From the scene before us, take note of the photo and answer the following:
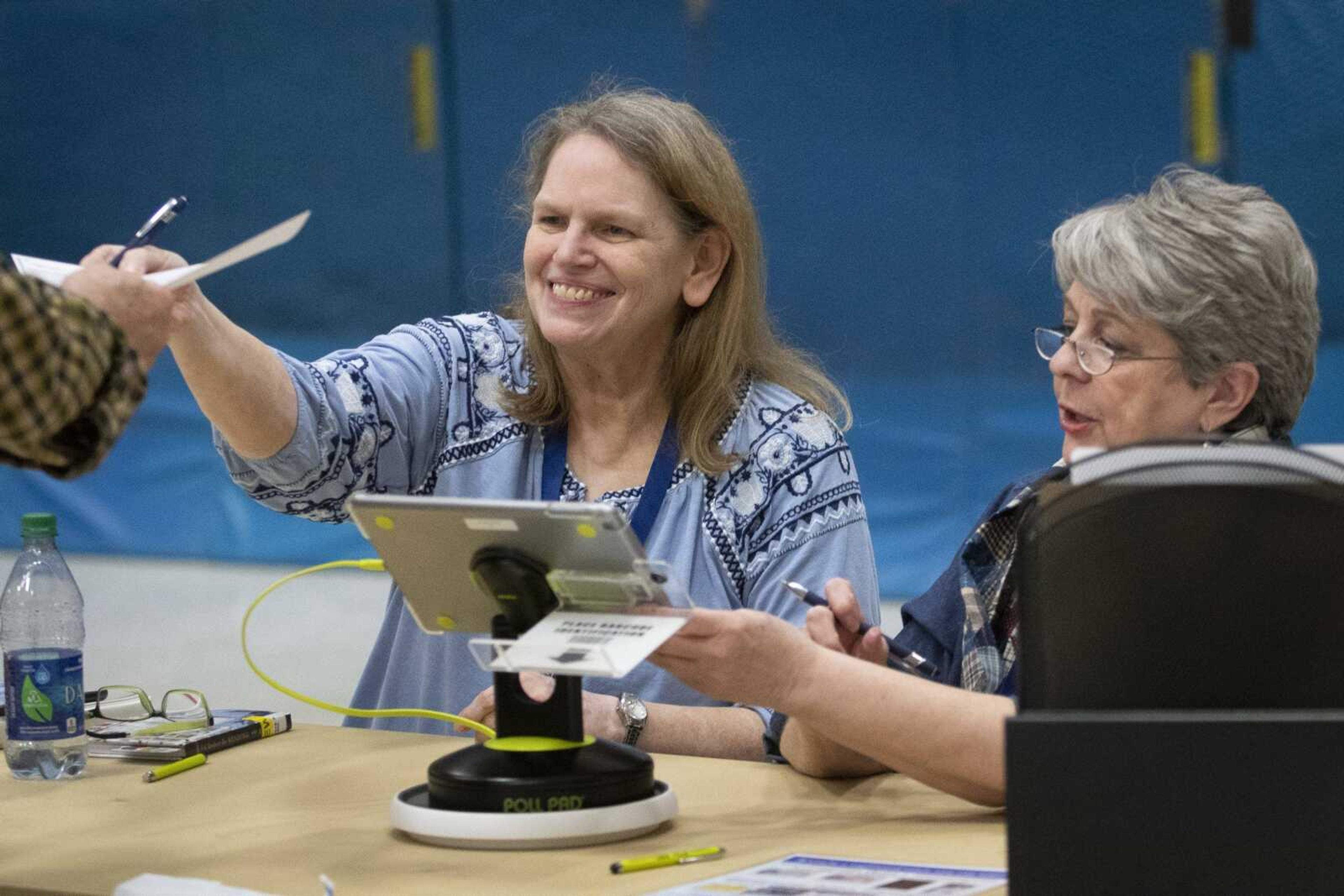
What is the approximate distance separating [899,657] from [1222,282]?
59 cm

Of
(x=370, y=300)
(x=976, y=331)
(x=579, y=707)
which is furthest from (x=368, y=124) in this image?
(x=579, y=707)

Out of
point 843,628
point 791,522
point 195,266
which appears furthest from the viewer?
point 791,522

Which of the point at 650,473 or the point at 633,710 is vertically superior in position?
the point at 650,473

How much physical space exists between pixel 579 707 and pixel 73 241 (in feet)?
19.6

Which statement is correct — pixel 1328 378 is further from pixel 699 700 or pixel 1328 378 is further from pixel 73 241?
pixel 73 241

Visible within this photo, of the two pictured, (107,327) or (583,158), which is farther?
(583,158)

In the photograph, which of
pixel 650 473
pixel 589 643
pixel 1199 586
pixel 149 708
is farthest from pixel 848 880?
pixel 149 708

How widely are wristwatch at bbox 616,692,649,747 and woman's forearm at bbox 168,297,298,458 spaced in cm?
64

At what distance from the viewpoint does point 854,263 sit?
595cm

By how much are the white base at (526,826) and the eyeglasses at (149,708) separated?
2.03ft

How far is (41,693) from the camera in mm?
2025

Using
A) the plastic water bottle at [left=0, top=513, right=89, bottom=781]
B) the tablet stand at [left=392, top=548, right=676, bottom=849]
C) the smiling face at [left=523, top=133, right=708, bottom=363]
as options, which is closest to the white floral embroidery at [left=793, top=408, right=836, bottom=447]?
the smiling face at [left=523, top=133, right=708, bottom=363]

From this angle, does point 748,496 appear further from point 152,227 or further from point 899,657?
point 152,227

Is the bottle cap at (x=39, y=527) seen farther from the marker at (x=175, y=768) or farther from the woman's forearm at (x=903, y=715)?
the woman's forearm at (x=903, y=715)
